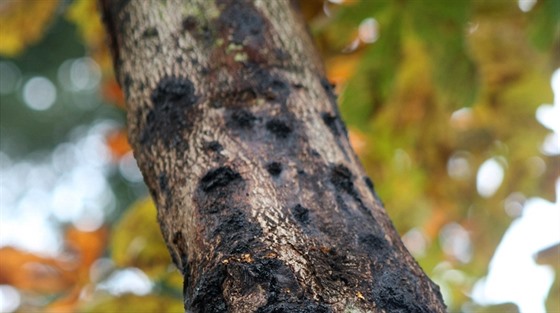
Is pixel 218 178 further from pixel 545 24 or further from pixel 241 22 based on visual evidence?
pixel 545 24

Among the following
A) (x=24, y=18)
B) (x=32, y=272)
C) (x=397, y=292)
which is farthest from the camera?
(x=32, y=272)

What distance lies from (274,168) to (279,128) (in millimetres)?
68

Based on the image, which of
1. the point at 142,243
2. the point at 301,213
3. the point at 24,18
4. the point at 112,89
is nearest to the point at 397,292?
the point at 301,213

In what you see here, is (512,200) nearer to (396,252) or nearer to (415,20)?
(415,20)

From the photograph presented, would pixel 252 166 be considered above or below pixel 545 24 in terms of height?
below

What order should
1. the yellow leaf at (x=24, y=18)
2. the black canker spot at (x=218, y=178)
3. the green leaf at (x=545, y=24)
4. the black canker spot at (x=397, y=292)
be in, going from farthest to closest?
the yellow leaf at (x=24, y=18), the green leaf at (x=545, y=24), the black canker spot at (x=218, y=178), the black canker spot at (x=397, y=292)

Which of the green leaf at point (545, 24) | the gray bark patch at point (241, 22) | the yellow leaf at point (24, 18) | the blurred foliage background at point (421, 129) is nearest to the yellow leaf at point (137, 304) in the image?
the blurred foliage background at point (421, 129)

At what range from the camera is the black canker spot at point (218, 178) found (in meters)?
0.76

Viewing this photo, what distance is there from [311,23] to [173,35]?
2.32 feet

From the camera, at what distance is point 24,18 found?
1587 millimetres

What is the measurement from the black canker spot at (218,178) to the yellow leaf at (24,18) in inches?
38.9

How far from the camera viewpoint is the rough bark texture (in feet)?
2.14

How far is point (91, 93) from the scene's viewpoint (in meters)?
6.85

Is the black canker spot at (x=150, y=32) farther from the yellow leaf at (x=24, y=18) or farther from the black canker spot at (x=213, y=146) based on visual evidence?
the yellow leaf at (x=24, y=18)
